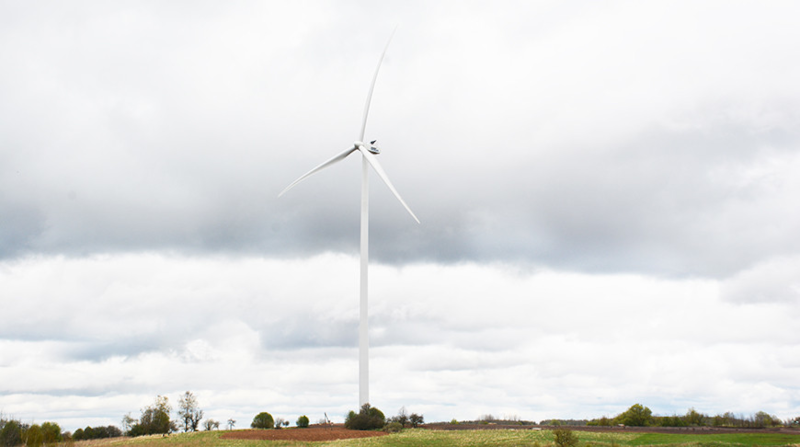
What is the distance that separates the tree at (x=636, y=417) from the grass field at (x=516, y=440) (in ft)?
60.2

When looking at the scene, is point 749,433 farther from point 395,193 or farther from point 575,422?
point 395,193

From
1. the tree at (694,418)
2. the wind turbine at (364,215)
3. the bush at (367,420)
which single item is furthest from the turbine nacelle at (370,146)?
the tree at (694,418)

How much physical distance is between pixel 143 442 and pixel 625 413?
54773 millimetres

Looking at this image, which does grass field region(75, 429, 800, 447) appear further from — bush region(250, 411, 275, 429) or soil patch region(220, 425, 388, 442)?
bush region(250, 411, 275, 429)

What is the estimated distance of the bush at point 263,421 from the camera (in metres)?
74.2

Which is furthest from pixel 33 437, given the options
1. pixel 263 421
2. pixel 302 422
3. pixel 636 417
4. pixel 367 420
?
pixel 636 417

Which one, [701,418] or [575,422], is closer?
[701,418]

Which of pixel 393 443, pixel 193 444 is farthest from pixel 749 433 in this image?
pixel 193 444

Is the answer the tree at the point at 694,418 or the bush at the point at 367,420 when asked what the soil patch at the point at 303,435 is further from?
the tree at the point at 694,418

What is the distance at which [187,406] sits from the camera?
9512 centimetres

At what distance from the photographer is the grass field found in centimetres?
4628

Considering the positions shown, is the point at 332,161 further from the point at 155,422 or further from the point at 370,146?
the point at 155,422

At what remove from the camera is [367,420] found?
213ft

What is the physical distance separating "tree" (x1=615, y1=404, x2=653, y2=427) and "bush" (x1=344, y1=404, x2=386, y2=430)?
97.4ft
